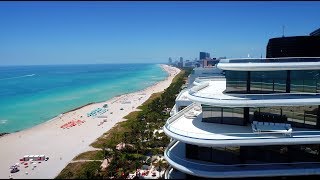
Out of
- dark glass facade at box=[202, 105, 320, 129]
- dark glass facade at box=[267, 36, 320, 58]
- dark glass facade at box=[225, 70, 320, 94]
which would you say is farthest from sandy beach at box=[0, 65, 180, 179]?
dark glass facade at box=[267, 36, 320, 58]

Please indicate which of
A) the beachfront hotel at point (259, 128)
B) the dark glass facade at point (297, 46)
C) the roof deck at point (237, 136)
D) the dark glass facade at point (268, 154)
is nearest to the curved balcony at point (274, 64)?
the beachfront hotel at point (259, 128)

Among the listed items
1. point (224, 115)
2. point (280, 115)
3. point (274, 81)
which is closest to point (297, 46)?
point (274, 81)

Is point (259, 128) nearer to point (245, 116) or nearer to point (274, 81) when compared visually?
point (245, 116)

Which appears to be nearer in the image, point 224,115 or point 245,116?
point 245,116

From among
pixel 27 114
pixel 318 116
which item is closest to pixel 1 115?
pixel 27 114

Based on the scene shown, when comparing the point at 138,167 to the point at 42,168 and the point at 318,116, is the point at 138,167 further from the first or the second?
the point at 318,116
